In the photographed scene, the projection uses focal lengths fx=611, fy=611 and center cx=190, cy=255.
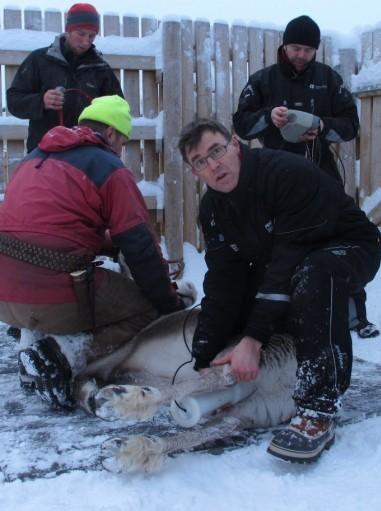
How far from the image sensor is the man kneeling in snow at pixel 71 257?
94.3 inches

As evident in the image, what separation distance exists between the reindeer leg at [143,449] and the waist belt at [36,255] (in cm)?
79

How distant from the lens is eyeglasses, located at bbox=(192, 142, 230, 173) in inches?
83.1

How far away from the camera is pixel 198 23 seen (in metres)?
5.25

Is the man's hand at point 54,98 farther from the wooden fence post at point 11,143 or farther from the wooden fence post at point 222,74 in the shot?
the wooden fence post at point 222,74

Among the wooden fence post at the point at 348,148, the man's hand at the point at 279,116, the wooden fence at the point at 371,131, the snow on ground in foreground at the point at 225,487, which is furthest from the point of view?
the wooden fence post at the point at 348,148

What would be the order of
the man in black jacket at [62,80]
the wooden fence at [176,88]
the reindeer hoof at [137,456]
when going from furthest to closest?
the wooden fence at [176,88] → the man in black jacket at [62,80] → the reindeer hoof at [137,456]

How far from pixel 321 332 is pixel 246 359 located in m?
0.26

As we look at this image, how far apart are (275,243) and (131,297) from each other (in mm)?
765

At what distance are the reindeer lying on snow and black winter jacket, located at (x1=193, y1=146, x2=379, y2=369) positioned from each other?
181mm

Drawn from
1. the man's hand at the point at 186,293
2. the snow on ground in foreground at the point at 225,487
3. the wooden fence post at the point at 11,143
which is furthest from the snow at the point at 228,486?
the wooden fence post at the point at 11,143

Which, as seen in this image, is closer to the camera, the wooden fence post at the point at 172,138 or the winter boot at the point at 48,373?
the winter boot at the point at 48,373

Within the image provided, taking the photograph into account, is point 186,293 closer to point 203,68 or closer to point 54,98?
point 54,98

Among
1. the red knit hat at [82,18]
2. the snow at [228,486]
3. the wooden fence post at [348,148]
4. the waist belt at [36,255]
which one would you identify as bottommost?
the snow at [228,486]

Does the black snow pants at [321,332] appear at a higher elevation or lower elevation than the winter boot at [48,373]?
higher
